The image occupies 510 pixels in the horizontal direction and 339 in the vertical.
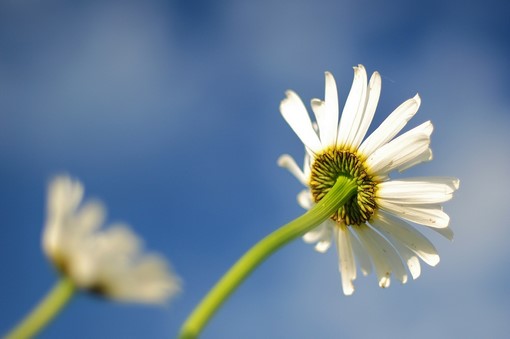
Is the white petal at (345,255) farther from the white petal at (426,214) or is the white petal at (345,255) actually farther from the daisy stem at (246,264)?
the daisy stem at (246,264)

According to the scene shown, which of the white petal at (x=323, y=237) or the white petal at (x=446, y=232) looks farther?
the white petal at (x=323, y=237)

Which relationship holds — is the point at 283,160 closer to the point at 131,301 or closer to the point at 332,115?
the point at 332,115

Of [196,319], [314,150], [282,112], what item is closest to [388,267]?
[314,150]

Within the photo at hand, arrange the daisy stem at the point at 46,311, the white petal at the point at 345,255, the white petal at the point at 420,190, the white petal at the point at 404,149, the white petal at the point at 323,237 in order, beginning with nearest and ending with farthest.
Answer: the daisy stem at the point at 46,311
the white petal at the point at 404,149
the white petal at the point at 420,190
the white petal at the point at 345,255
the white petal at the point at 323,237

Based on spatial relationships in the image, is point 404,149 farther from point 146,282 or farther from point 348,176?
point 146,282

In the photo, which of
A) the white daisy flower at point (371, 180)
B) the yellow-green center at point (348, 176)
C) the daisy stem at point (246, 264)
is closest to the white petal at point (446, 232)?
the white daisy flower at point (371, 180)
